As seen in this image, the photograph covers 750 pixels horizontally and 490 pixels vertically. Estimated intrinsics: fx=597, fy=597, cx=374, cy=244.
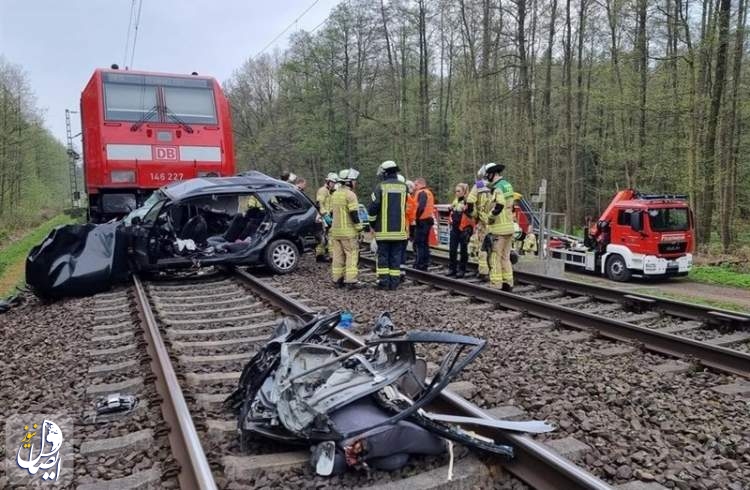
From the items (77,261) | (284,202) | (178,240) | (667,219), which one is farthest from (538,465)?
(667,219)

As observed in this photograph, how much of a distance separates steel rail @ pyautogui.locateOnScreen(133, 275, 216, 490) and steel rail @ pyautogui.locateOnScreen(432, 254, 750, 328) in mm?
5483

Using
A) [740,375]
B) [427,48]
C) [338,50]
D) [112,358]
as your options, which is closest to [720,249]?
[740,375]

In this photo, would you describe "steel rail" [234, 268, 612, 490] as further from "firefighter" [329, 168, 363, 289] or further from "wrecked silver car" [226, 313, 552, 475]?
"firefighter" [329, 168, 363, 289]

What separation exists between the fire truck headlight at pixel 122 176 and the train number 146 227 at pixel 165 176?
0.36 m

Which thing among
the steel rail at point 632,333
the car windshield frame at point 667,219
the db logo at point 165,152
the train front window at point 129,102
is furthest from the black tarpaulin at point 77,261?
the car windshield frame at point 667,219

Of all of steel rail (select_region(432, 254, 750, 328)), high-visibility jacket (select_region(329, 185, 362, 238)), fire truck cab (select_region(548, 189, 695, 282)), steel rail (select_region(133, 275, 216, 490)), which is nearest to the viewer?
steel rail (select_region(133, 275, 216, 490))

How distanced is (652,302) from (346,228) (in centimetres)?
425

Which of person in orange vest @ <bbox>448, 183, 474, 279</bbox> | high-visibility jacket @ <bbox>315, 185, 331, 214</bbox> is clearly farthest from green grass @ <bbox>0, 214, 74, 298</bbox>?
person in orange vest @ <bbox>448, 183, 474, 279</bbox>

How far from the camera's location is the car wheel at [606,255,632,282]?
13.7 metres

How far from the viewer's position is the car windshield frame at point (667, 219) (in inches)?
521

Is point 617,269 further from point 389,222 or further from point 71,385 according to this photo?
point 71,385

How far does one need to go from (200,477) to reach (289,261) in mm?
7441

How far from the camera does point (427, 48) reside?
34750 mm

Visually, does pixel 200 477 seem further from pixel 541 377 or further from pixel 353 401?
pixel 541 377
